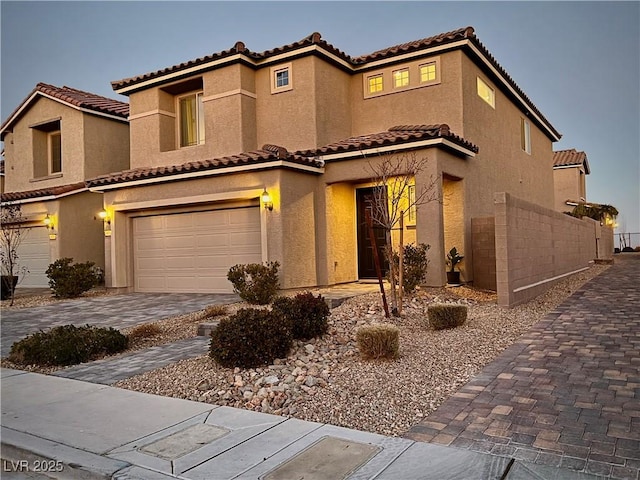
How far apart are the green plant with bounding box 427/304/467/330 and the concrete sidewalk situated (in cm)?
445

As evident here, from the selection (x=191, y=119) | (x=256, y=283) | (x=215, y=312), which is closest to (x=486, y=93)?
(x=191, y=119)

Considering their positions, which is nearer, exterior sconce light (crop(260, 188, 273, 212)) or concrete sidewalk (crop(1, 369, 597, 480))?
concrete sidewalk (crop(1, 369, 597, 480))

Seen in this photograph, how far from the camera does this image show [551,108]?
35.6 m

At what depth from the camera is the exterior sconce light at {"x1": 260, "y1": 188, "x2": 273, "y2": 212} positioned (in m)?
13.3

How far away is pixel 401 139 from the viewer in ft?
Answer: 41.7

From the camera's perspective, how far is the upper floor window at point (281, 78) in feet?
50.7

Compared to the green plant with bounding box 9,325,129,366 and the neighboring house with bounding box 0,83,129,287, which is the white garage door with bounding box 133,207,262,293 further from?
the green plant with bounding box 9,325,129,366

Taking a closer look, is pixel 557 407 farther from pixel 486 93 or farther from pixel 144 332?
pixel 486 93

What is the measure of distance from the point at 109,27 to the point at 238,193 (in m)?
10.2

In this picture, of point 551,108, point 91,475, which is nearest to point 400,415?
point 91,475

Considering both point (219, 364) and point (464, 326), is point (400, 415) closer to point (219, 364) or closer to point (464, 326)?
point (219, 364)

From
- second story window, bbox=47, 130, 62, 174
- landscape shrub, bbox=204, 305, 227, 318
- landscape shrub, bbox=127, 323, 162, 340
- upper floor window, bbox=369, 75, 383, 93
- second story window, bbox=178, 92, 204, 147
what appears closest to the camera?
landscape shrub, bbox=127, 323, 162, 340

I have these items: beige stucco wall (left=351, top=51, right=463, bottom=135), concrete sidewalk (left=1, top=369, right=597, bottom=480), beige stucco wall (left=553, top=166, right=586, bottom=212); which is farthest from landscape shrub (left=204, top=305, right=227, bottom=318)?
beige stucco wall (left=553, top=166, right=586, bottom=212)

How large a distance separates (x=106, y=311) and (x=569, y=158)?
103 ft
